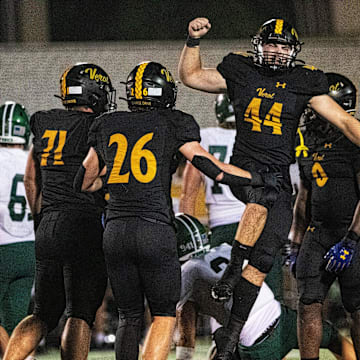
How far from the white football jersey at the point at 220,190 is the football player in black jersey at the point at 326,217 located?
590mm

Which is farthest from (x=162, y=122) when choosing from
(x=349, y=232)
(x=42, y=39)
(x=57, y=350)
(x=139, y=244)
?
(x=57, y=350)

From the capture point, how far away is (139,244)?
337cm

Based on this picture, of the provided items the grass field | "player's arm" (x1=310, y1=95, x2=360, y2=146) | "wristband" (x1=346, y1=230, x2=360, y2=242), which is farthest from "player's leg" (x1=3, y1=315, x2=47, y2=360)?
"player's arm" (x1=310, y1=95, x2=360, y2=146)

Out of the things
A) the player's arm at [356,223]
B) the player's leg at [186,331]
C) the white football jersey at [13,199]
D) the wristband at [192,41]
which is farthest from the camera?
the white football jersey at [13,199]

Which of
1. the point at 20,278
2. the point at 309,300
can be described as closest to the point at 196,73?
the point at 309,300

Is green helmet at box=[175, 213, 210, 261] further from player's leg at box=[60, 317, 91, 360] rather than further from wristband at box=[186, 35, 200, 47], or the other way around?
wristband at box=[186, 35, 200, 47]

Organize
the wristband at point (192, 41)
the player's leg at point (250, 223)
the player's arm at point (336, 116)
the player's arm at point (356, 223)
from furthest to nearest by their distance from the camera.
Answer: the player's arm at point (356, 223) < the wristband at point (192, 41) < the player's arm at point (336, 116) < the player's leg at point (250, 223)

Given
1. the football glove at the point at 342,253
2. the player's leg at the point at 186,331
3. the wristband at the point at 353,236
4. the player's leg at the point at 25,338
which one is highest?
the wristband at the point at 353,236

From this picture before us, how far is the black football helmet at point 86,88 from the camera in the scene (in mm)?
4074

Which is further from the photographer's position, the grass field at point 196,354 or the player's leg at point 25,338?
the grass field at point 196,354

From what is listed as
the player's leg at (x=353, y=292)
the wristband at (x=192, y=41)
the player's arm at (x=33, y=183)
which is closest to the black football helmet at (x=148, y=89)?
the wristband at (x=192, y=41)

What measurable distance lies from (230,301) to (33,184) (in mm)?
1225

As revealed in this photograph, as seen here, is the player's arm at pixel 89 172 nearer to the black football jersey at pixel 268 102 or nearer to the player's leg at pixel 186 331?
the black football jersey at pixel 268 102

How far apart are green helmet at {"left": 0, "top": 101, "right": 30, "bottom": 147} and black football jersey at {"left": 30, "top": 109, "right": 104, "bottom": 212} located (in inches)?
26.9
